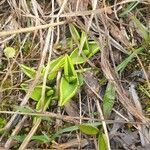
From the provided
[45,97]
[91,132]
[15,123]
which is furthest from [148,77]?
[15,123]

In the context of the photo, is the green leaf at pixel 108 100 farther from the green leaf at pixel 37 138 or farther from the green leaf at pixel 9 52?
the green leaf at pixel 9 52

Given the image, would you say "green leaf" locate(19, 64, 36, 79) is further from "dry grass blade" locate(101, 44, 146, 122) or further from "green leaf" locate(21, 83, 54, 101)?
Answer: "dry grass blade" locate(101, 44, 146, 122)

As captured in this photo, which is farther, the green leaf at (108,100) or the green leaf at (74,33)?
the green leaf at (74,33)

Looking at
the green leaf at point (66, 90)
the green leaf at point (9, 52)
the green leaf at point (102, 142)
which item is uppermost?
Answer: the green leaf at point (9, 52)

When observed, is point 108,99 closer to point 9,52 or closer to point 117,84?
point 117,84

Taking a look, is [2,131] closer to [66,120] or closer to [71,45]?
[66,120]

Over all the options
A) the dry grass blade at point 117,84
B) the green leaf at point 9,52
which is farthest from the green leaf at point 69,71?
the green leaf at point 9,52

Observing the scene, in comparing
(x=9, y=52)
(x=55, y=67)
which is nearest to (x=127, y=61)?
(x=55, y=67)
